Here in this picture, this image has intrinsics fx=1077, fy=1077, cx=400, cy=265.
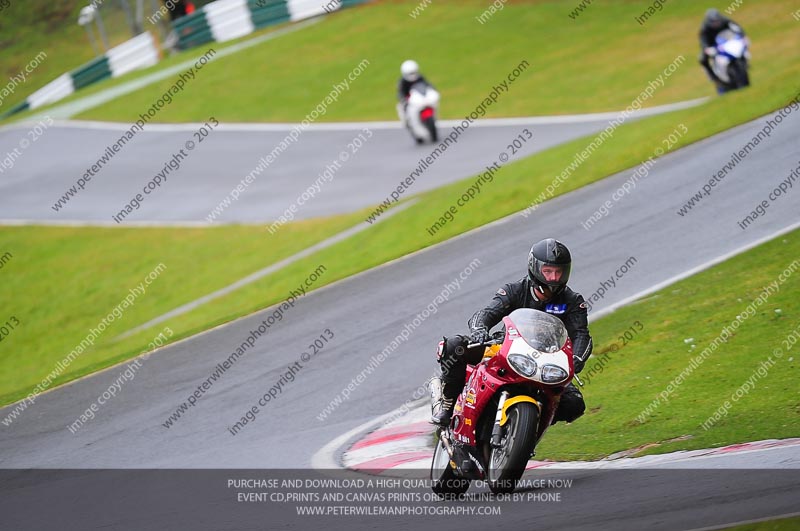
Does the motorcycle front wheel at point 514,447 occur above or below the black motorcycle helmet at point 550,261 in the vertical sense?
below

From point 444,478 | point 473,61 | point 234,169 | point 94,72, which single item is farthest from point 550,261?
point 94,72

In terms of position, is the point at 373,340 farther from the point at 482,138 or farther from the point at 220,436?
the point at 482,138

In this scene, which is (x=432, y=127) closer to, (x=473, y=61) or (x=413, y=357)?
(x=473, y=61)

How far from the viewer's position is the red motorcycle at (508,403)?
23.0 feet

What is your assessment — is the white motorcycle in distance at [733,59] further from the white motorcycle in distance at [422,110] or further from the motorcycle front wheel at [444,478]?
the motorcycle front wheel at [444,478]

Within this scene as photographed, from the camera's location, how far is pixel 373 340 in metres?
12.7

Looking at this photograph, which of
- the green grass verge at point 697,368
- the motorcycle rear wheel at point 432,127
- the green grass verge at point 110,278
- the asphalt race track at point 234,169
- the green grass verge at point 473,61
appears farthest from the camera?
the green grass verge at point 473,61

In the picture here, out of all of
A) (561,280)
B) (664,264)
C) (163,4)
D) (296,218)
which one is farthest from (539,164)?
(163,4)

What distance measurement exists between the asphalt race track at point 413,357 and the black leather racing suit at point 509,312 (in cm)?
60

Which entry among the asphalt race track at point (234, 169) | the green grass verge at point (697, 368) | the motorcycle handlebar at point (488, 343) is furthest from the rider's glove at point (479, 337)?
the asphalt race track at point (234, 169)

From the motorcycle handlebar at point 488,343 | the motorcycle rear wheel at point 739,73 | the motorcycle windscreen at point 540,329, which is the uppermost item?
the motorcycle windscreen at point 540,329

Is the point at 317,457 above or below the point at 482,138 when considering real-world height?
above

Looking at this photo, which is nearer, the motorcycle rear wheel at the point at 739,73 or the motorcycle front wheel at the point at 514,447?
the motorcycle front wheel at the point at 514,447

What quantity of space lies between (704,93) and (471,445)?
20.2 m
